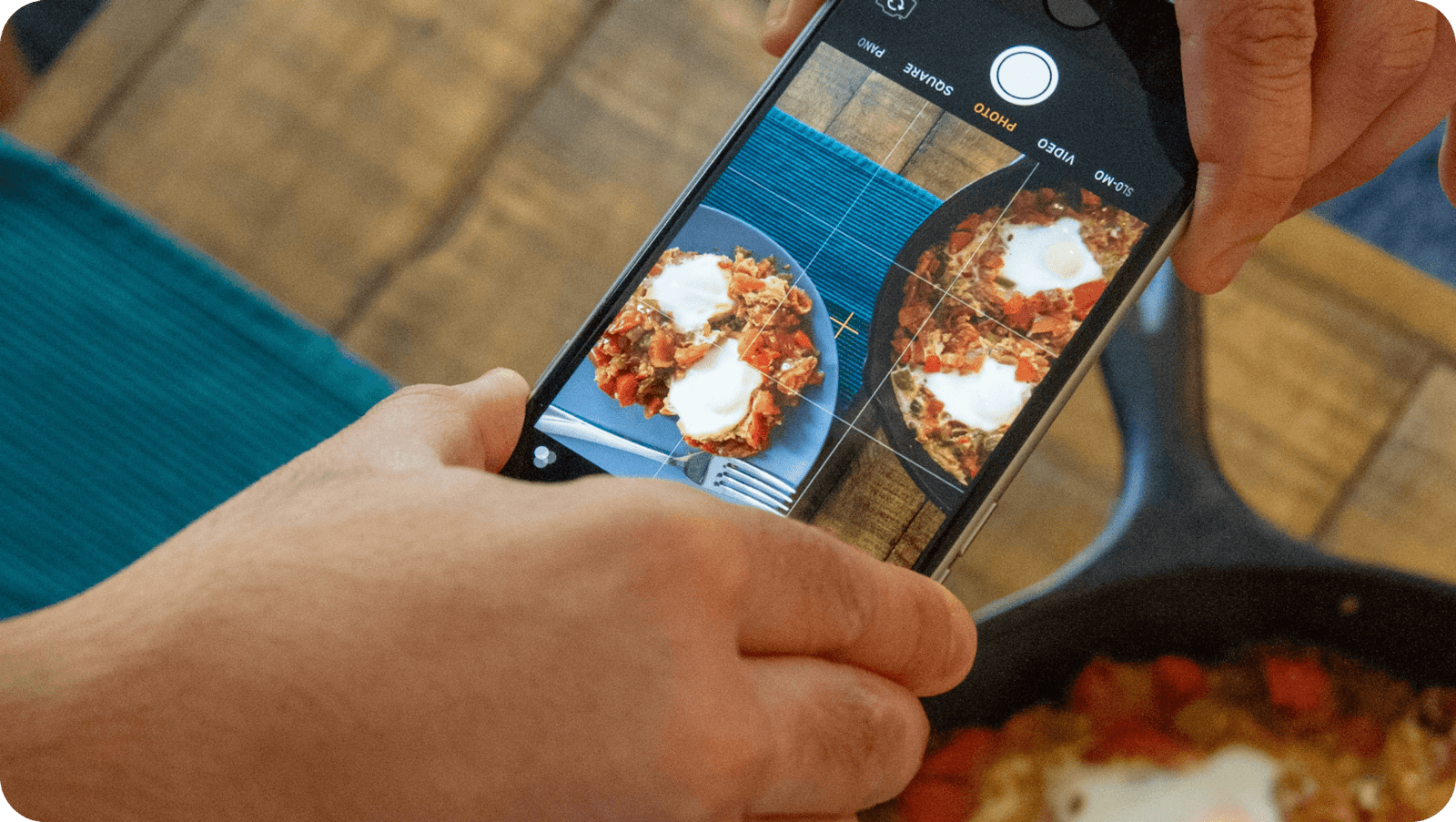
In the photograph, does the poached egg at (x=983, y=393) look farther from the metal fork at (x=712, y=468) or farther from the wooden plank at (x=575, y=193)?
the wooden plank at (x=575, y=193)

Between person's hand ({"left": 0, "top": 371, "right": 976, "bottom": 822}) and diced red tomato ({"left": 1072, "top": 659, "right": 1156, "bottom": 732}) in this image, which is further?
diced red tomato ({"left": 1072, "top": 659, "right": 1156, "bottom": 732})

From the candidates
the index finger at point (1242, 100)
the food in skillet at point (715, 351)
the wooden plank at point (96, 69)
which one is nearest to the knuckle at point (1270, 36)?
the index finger at point (1242, 100)

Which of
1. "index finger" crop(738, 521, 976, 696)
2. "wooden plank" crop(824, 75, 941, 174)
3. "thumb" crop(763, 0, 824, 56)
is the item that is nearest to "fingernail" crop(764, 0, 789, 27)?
"thumb" crop(763, 0, 824, 56)

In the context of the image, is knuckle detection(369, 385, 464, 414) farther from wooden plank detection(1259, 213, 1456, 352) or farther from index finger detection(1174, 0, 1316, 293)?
wooden plank detection(1259, 213, 1456, 352)

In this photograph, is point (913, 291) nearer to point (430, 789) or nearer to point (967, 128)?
point (967, 128)

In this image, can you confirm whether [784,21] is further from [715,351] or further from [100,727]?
[100,727]

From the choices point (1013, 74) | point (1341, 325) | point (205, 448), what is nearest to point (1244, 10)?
point (1013, 74)
